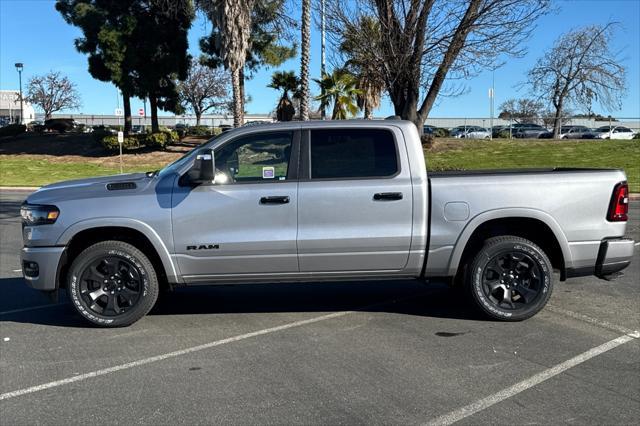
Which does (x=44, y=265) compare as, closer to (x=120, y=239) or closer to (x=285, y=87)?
(x=120, y=239)

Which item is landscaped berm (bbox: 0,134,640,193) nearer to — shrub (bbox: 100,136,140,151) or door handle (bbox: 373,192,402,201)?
shrub (bbox: 100,136,140,151)

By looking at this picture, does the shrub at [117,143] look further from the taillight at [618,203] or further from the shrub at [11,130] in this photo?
the taillight at [618,203]

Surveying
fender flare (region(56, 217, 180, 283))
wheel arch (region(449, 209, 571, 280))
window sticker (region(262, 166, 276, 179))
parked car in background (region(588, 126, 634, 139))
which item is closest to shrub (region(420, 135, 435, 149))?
parked car in background (region(588, 126, 634, 139))

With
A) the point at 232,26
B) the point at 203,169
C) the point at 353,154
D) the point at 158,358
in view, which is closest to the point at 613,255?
the point at 353,154

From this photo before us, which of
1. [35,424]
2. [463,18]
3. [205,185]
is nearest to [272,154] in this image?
[205,185]

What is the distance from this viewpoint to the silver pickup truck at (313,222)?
566 cm

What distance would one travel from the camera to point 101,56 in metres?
36.8

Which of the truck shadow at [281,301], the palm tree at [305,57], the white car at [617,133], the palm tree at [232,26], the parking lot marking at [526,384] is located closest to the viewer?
the parking lot marking at [526,384]

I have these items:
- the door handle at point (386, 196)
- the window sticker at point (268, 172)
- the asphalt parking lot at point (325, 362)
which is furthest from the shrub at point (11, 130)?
the door handle at point (386, 196)

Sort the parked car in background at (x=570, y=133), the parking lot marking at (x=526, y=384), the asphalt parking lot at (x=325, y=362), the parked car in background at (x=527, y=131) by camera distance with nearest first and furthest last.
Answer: the parking lot marking at (x=526, y=384) < the asphalt parking lot at (x=325, y=362) < the parked car in background at (x=570, y=133) < the parked car in background at (x=527, y=131)

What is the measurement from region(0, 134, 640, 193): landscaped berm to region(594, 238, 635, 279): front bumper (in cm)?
1684

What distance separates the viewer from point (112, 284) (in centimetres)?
583

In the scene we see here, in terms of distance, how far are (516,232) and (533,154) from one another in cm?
2491

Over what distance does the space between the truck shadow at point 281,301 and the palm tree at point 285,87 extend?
93.5ft
